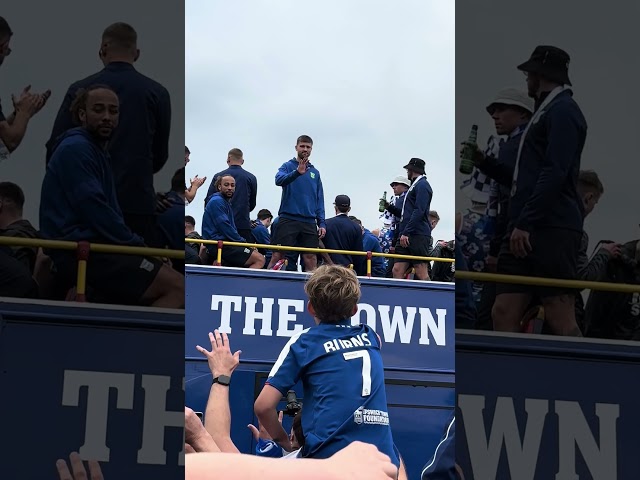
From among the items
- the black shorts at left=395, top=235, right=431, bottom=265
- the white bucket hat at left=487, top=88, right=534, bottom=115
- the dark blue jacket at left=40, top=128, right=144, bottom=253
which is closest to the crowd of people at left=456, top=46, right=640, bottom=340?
the white bucket hat at left=487, top=88, right=534, bottom=115

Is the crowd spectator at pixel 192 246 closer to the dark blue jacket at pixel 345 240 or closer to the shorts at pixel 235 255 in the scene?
the shorts at pixel 235 255

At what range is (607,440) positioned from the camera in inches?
79.0

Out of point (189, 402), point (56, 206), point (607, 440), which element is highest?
point (56, 206)

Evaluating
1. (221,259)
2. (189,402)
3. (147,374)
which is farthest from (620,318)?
(221,259)

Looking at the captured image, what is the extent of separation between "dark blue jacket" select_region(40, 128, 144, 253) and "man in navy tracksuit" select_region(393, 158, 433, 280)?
655cm

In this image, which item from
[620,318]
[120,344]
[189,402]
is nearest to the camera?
[120,344]

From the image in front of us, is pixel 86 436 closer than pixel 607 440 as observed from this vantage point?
Yes

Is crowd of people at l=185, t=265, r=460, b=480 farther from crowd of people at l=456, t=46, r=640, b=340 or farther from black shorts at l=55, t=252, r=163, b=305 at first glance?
black shorts at l=55, t=252, r=163, b=305

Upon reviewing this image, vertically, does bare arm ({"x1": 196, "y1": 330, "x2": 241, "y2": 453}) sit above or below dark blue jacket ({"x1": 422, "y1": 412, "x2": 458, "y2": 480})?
above

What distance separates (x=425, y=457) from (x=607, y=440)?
3.91 m

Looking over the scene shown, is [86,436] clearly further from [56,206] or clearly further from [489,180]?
[489,180]

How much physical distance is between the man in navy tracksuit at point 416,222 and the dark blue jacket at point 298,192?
35.6 inches

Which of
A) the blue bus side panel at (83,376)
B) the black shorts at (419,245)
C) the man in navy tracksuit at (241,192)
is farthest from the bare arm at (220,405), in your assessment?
the black shorts at (419,245)

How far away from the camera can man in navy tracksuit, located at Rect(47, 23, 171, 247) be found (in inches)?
72.9
